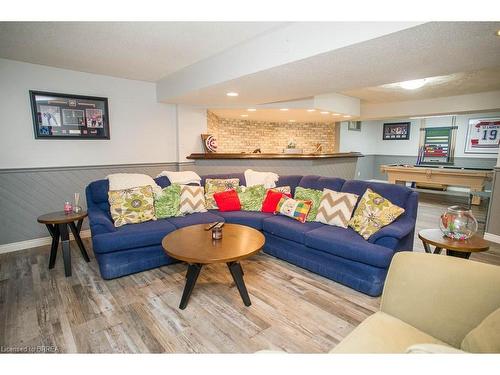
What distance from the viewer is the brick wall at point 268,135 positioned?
605cm

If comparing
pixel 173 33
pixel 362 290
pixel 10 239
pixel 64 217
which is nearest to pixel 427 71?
pixel 362 290

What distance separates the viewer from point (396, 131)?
28.7 ft

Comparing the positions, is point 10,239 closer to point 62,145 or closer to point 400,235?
point 62,145

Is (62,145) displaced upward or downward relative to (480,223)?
upward

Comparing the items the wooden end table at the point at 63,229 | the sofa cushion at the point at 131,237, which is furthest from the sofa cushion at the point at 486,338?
the wooden end table at the point at 63,229

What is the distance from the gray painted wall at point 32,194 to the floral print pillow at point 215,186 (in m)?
1.68

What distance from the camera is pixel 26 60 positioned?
10.1 feet

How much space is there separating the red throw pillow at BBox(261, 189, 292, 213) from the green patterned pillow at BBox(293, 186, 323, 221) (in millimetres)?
190

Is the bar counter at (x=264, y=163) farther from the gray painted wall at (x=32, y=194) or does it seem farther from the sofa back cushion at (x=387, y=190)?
the gray painted wall at (x=32, y=194)

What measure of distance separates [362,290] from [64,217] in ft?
9.75

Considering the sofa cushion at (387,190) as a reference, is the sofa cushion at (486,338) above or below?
below

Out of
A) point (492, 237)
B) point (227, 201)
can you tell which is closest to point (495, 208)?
point (492, 237)

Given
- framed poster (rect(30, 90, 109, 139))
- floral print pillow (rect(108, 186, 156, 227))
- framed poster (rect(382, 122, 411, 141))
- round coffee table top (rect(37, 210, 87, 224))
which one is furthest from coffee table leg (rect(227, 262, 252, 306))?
framed poster (rect(382, 122, 411, 141))

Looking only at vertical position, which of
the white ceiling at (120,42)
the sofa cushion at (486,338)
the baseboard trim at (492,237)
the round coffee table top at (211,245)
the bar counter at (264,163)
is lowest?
the baseboard trim at (492,237)
